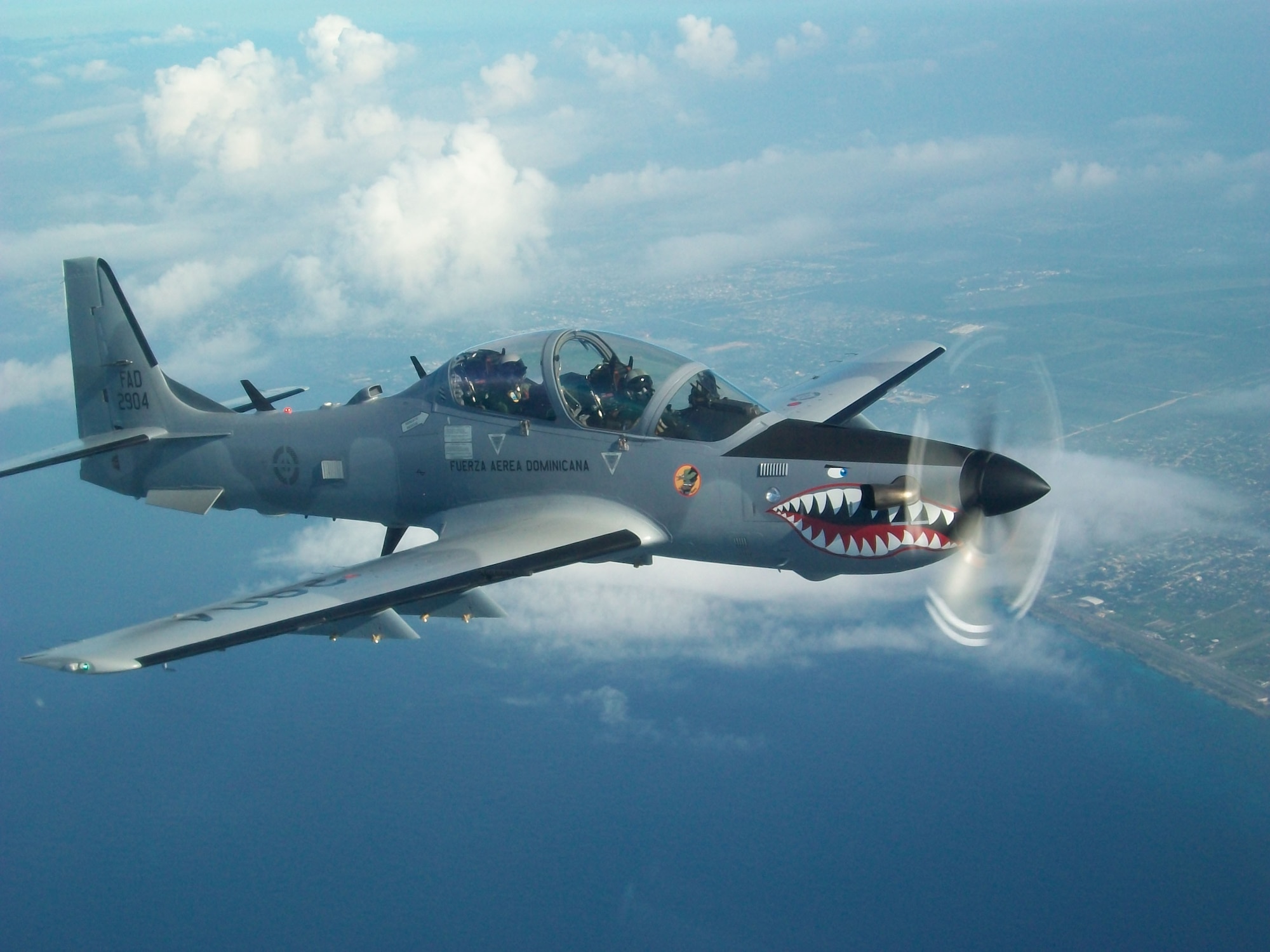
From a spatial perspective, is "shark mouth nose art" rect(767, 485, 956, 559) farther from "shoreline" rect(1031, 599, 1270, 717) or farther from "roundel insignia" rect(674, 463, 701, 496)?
"shoreline" rect(1031, 599, 1270, 717)

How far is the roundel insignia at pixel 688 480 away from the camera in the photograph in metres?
13.4

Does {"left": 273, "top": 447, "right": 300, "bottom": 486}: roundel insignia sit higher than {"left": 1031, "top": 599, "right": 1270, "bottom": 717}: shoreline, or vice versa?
{"left": 273, "top": 447, "right": 300, "bottom": 486}: roundel insignia

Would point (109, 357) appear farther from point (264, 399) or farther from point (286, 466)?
point (286, 466)

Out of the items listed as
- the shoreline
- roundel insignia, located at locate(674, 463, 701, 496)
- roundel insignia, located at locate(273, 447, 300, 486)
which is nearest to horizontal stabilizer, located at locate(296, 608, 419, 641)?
roundel insignia, located at locate(273, 447, 300, 486)

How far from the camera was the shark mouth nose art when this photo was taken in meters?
12.0

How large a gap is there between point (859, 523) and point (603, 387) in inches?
187

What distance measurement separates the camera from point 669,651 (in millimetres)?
53812

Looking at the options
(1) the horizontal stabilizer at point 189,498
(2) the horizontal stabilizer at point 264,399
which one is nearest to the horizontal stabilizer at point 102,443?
(1) the horizontal stabilizer at point 189,498

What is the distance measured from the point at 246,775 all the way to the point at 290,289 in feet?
432

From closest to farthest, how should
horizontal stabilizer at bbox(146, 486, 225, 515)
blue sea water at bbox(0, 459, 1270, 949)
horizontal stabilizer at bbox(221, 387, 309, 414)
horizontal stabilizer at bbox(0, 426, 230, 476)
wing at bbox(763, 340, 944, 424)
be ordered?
horizontal stabilizer at bbox(0, 426, 230, 476)
wing at bbox(763, 340, 944, 424)
horizontal stabilizer at bbox(146, 486, 225, 515)
horizontal stabilizer at bbox(221, 387, 309, 414)
blue sea water at bbox(0, 459, 1270, 949)

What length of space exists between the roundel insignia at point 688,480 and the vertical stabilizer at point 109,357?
11170 millimetres

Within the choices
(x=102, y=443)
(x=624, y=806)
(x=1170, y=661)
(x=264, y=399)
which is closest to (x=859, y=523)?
(x=264, y=399)

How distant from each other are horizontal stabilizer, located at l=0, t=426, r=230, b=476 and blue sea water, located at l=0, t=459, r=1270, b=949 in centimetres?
2857

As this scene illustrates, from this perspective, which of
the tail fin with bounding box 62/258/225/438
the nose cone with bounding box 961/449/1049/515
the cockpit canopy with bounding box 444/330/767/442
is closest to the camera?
the nose cone with bounding box 961/449/1049/515
